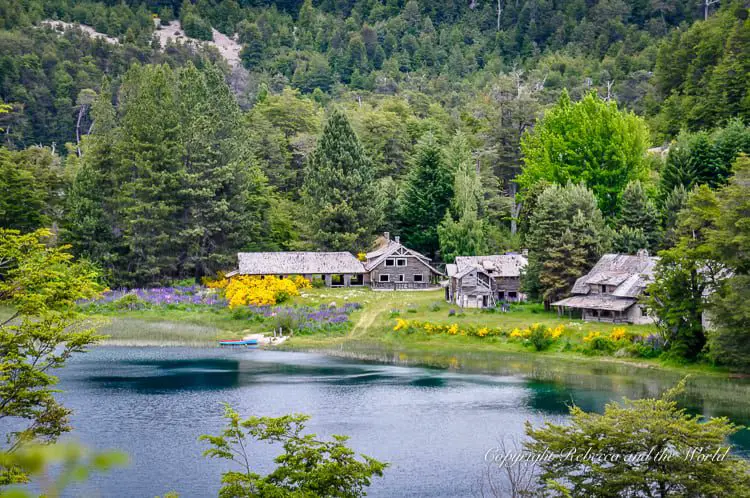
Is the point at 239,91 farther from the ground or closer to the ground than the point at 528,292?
farther from the ground

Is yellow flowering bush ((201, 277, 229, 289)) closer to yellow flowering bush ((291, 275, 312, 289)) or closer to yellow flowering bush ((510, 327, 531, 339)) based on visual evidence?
yellow flowering bush ((291, 275, 312, 289))

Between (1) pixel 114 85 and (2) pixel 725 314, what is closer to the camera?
(2) pixel 725 314

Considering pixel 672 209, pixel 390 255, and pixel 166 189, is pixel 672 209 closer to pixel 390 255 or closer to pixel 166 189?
pixel 390 255

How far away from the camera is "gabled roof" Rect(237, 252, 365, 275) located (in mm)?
77812

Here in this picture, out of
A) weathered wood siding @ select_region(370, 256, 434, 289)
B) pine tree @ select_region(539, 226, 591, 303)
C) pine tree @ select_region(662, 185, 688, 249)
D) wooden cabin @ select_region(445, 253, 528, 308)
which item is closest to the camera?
pine tree @ select_region(539, 226, 591, 303)

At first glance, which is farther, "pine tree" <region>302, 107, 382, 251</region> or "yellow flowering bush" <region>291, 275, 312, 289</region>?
"pine tree" <region>302, 107, 382, 251</region>

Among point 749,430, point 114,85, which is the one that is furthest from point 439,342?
point 114,85

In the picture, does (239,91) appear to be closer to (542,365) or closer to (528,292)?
(528,292)

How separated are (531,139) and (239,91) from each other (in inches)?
3422

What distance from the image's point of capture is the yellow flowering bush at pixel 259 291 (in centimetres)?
7281

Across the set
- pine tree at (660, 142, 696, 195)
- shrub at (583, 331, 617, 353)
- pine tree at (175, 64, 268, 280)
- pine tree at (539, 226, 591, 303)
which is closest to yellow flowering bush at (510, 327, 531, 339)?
shrub at (583, 331, 617, 353)

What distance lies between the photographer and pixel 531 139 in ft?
287

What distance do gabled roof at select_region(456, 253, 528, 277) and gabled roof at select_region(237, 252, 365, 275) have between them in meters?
11.3

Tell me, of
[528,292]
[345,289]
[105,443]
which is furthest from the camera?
[345,289]
